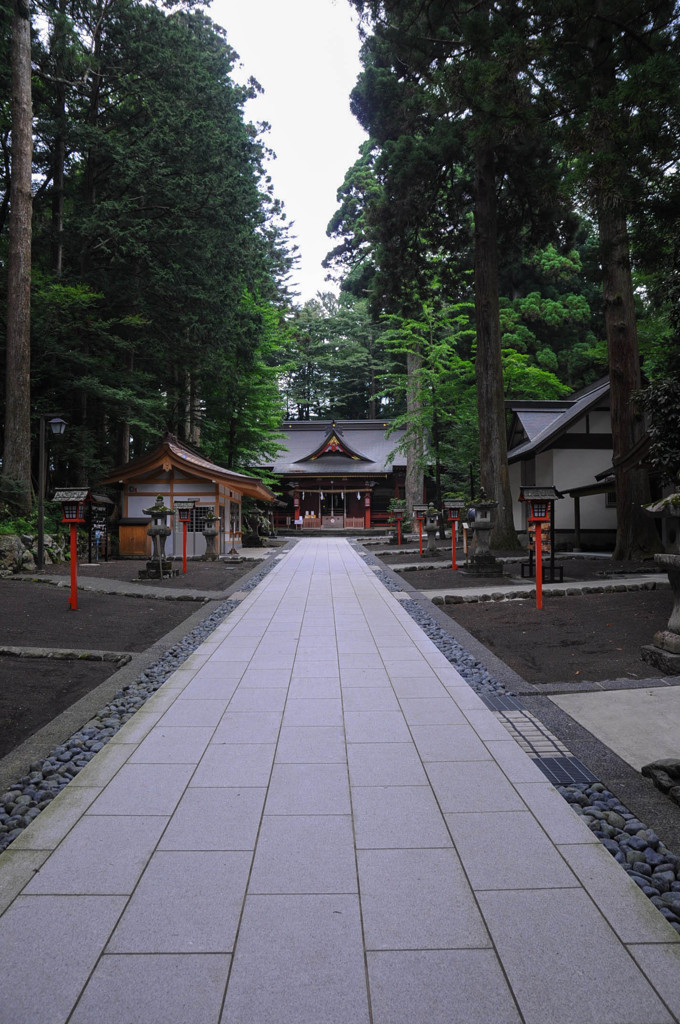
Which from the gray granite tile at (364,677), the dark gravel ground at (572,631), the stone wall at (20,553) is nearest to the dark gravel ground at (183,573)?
the stone wall at (20,553)

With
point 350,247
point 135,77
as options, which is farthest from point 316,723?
point 350,247

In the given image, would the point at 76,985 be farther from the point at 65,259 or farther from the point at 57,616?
the point at 65,259

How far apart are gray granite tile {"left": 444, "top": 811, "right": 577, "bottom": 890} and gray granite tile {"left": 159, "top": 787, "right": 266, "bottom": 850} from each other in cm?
88

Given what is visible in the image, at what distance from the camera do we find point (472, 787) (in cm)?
314

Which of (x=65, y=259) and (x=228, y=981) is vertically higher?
(x=65, y=259)

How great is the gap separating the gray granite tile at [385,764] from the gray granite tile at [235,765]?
47cm

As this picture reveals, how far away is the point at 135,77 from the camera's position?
1827cm

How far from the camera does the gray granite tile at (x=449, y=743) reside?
3.55 metres

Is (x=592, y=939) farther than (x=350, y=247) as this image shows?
No

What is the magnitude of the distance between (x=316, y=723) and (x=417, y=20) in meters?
13.4

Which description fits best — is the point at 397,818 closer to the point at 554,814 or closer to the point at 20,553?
the point at 554,814

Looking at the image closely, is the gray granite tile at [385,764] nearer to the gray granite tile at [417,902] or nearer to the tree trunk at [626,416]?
the gray granite tile at [417,902]

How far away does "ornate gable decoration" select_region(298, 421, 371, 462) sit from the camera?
1373 inches

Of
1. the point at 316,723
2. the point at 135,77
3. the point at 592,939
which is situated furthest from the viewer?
the point at 135,77
